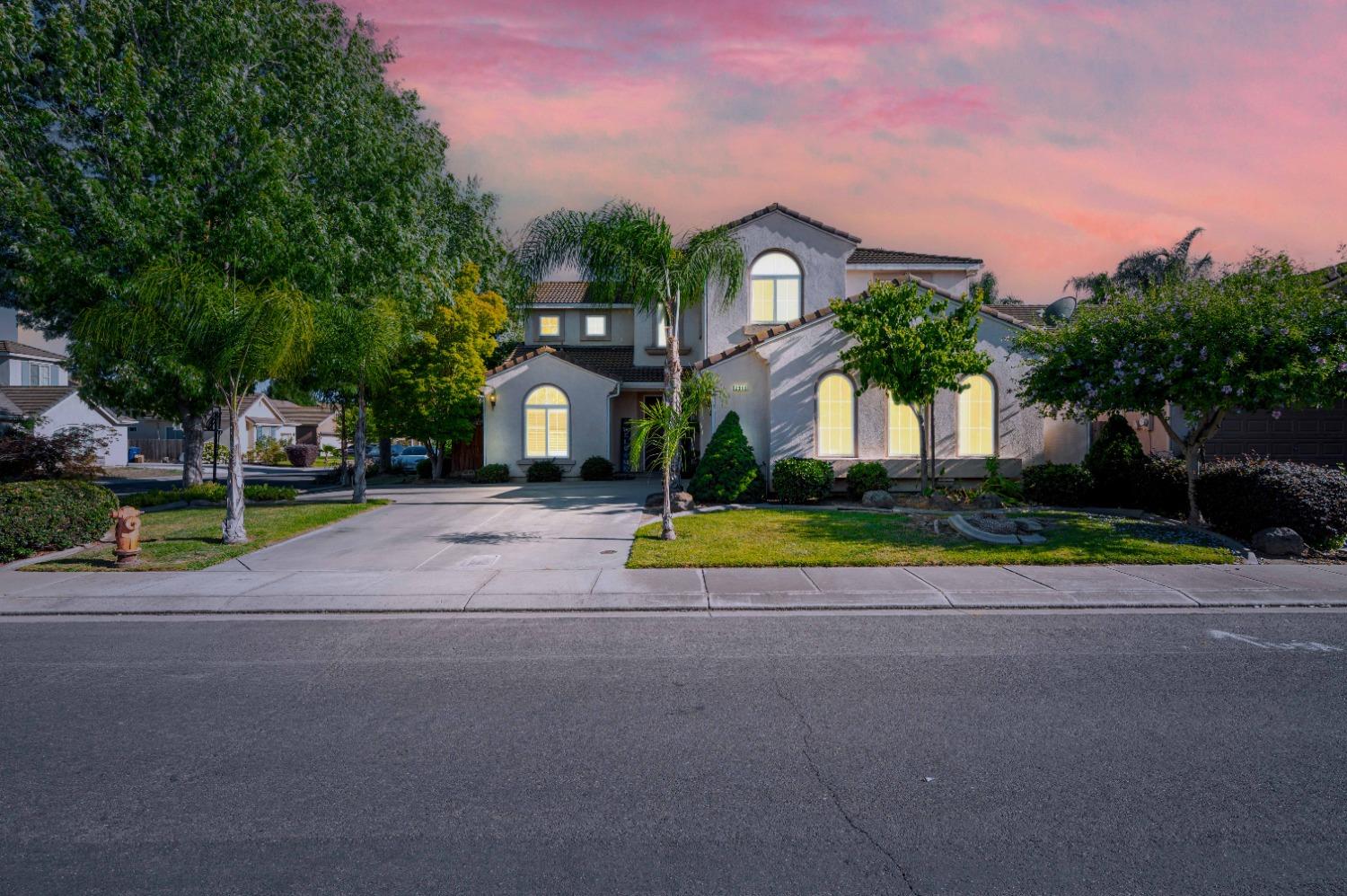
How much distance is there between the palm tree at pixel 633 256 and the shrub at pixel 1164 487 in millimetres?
9196

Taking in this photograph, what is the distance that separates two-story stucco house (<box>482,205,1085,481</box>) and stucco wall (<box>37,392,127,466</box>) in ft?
89.5

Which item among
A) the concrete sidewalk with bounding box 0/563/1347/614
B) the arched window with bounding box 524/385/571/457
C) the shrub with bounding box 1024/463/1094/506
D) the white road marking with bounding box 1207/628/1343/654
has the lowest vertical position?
the white road marking with bounding box 1207/628/1343/654

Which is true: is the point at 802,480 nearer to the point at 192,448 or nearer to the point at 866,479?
the point at 866,479

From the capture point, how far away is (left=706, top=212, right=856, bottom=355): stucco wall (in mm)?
23016

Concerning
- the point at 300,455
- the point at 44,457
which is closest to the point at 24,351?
the point at 300,455

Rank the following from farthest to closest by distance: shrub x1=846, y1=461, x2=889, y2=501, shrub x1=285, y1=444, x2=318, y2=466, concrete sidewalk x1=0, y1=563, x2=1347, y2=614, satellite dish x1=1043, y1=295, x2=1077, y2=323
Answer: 1. shrub x1=285, y1=444, x2=318, y2=466
2. satellite dish x1=1043, y1=295, x2=1077, y2=323
3. shrub x1=846, y1=461, x2=889, y2=501
4. concrete sidewalk x1=0, y1=563, x2=1347, y2=614

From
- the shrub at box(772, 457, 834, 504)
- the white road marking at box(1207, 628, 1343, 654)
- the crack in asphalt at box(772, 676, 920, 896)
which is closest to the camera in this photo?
the crack in asphalt at box(772, 676, 920, 896)

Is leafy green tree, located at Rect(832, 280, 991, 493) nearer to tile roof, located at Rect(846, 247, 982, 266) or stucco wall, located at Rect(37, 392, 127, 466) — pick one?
tile roof, located at Rect(846, 247, 982, 266)

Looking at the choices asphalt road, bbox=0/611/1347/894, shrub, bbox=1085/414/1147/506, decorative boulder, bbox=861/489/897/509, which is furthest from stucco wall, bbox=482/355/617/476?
asphalt road, bbox=0/611/1347/894

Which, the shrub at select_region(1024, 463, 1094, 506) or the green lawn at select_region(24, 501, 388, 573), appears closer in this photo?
the green lawn at select_region(24, 501, 388, 573)

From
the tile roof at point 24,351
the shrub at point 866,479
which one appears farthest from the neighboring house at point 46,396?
the shrub at point 866,479

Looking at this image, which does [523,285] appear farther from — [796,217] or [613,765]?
[613,765]

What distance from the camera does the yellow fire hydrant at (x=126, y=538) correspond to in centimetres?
1203

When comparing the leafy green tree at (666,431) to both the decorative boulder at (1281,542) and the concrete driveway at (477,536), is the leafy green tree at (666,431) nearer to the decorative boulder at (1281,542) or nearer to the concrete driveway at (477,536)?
the concrete driveway at (477,536)
